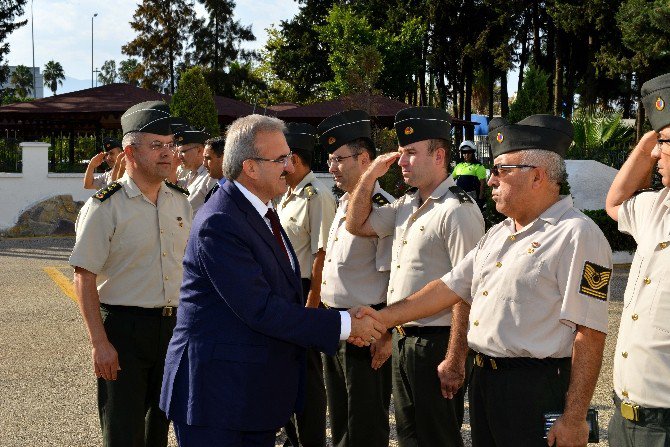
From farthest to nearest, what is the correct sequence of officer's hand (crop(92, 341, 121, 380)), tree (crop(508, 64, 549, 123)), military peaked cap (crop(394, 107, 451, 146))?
tree (crop(508, 64, 549, 123)) → military peaked cap (crop(394, 107, 451, 146)) → officer's hand (crop(92, 341, 121, 380))

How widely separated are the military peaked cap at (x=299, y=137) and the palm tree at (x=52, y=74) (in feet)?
429

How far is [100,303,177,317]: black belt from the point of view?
463cm

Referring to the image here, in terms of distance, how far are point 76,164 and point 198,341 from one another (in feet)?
63.4

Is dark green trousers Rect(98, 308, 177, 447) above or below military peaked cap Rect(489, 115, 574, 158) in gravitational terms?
below

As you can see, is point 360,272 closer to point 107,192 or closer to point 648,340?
point 107,192

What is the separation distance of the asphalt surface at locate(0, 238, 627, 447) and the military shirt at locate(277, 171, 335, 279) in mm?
1428

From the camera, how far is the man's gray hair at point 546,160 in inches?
139

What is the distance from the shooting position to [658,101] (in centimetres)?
325

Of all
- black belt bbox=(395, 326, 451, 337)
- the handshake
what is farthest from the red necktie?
black belt bbox=(395, 326, 451, 337)

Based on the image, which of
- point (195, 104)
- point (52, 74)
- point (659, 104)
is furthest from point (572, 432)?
point (52, 74)

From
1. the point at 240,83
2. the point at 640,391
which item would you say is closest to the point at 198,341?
the point at 640,391

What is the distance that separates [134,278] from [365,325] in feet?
4.80

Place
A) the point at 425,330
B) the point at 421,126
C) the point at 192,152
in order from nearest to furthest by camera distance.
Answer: the point at 425,330, the point at 421,126, the point at 192,152

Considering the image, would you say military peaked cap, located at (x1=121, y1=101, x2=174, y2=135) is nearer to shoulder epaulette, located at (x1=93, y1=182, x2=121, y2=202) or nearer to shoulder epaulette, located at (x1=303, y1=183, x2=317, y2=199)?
shoulder epaulette, located at (x1=93, y1=182, x2=121, y2=202)
